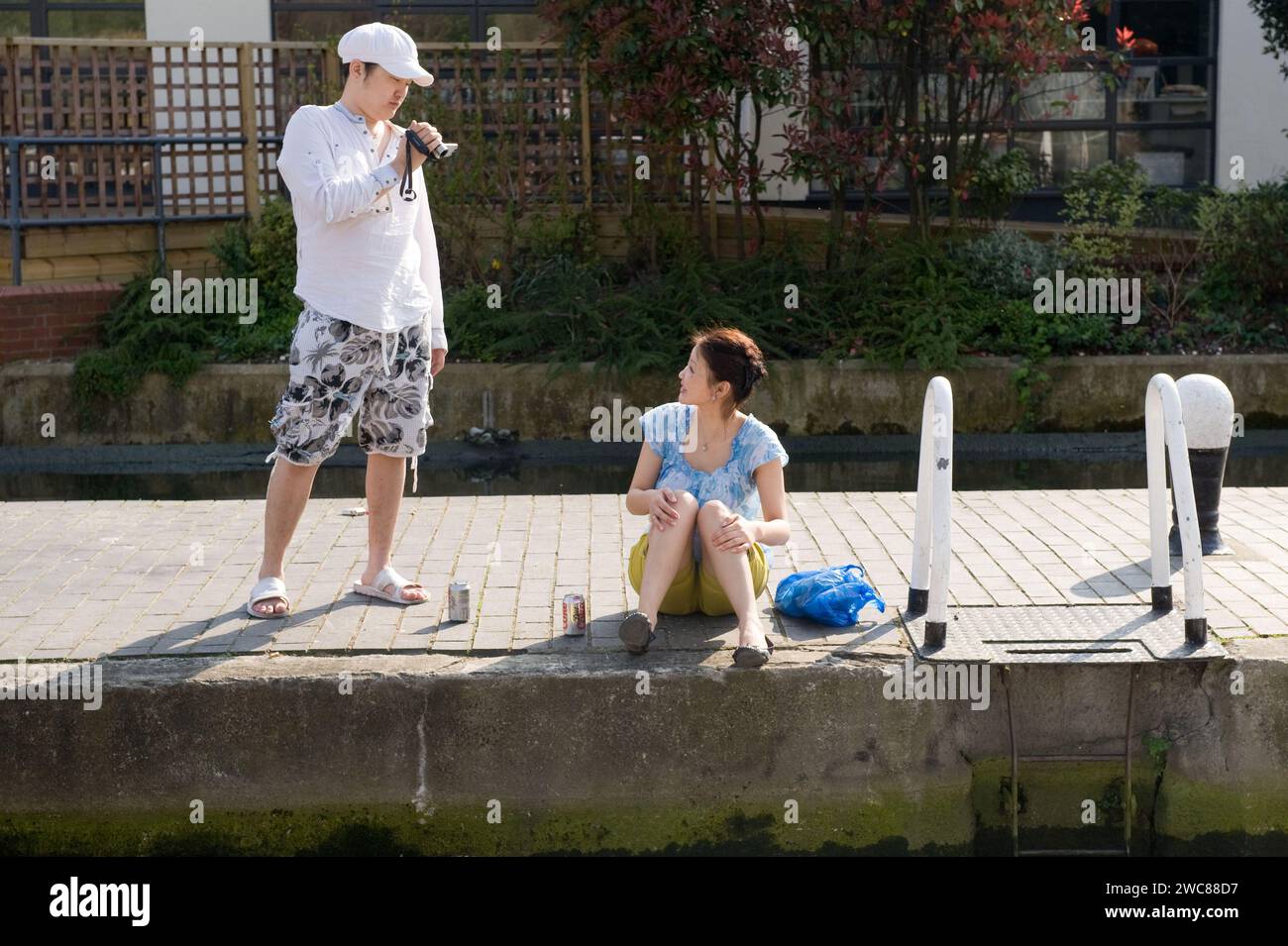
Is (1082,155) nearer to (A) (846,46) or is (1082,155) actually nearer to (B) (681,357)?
(A) (846,46)

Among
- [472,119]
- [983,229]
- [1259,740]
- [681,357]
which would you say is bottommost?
[1259,740]

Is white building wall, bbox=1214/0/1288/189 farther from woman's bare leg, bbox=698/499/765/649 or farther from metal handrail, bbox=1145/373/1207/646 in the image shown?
woman's bare leg, bbox=698/499/765/649

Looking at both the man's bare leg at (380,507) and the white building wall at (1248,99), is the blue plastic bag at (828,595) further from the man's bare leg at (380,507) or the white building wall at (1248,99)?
the white building wall at (1248,99)

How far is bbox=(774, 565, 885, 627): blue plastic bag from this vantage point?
207 inches

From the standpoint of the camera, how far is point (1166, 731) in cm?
499

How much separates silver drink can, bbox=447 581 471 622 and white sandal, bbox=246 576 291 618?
55cm

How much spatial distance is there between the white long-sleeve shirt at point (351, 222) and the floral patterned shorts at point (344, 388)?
67mm

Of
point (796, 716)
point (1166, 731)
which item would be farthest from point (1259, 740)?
point (796, 716)

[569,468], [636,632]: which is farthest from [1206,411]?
[569,468]

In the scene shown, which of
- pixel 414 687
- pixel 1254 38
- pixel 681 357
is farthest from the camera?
pixel 1254 38

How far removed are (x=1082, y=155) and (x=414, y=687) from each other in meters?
12.1

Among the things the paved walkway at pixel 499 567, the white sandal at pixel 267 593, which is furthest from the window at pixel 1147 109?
the white sandal at pixel 267 593

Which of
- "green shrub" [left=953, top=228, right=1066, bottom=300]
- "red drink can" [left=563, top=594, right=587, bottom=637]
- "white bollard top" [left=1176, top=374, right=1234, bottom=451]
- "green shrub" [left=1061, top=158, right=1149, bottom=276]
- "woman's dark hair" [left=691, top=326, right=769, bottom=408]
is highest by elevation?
"green shrub" [left=1061, top=158, right=1149, bottom=276]

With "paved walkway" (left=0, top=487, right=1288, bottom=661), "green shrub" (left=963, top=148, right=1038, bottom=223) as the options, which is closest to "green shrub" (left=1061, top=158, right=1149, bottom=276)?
"green shrub" (left=963, top=148, right=1038, bottom=223)
